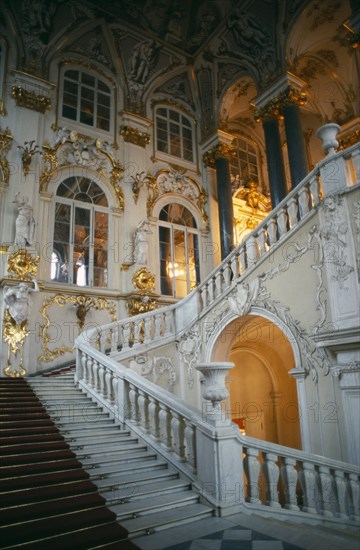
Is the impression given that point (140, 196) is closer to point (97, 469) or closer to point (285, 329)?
point (285, 329)

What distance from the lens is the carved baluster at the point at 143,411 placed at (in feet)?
17.5

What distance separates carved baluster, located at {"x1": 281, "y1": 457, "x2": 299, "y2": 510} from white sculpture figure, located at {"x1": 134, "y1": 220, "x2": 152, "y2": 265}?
24.7ft

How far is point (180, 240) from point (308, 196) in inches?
267

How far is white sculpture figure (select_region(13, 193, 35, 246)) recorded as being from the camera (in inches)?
367

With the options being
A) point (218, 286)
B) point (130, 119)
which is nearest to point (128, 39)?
point (130, 119)

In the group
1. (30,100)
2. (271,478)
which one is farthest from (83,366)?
(30,100)

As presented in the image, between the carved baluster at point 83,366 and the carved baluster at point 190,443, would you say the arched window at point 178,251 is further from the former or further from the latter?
the carved baluster at point 190,443

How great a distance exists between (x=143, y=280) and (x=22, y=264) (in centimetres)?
317

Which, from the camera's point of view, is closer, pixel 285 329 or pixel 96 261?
pixel 285 329

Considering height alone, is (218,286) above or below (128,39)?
below

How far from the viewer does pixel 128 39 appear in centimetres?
1266

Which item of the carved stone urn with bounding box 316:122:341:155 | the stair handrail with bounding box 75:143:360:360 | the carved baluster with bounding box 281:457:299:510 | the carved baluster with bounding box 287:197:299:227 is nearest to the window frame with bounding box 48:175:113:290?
the stair handrail with bounding box 75:143:360:360

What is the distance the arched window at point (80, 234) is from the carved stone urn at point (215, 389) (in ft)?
21.6

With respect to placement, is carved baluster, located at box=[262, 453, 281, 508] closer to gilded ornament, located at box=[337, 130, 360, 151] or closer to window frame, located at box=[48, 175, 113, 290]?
window frame, located at box=[48, 175, 113, 290]
